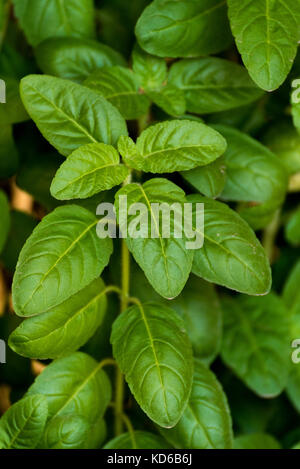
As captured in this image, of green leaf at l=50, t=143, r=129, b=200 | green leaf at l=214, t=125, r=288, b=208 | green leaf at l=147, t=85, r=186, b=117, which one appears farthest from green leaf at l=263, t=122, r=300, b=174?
green leaf at l=50, t=143, r=129, b=200

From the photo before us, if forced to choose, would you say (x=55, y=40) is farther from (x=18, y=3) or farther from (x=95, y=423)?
(x=95, y=423)

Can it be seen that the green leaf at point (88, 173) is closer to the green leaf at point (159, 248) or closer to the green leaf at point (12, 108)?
the green leaf at point (159, 248)

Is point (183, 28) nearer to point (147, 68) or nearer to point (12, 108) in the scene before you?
point (147, 68)

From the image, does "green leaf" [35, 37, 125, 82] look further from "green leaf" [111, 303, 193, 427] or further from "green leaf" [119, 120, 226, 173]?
"green leaf" [111, 303, 193, 427]

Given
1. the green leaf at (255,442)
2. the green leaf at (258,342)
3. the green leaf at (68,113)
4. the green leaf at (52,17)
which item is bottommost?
the green leaf at (255,442)

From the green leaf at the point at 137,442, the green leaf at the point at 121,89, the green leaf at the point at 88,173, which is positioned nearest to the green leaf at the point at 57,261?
the green leaf at the point at 88,173

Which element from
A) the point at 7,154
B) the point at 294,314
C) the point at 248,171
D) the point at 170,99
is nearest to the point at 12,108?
the point at 7,154
